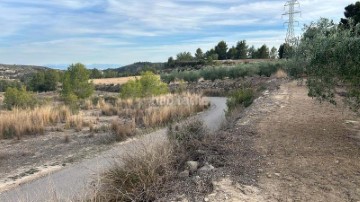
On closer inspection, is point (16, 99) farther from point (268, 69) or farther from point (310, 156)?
point (268, 69)

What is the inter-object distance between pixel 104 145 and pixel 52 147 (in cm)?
190

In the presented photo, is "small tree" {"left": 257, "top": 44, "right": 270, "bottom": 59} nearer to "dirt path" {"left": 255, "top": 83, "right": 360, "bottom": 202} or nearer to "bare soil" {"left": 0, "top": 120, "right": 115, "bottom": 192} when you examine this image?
"bare soil" {"left": 0, "top": 120, "right": 115, "bottom": 192}

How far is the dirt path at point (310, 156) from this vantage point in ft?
19.2

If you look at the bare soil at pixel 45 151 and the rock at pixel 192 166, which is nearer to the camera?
the rock at pixel 192 166

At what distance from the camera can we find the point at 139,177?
6.50 metres

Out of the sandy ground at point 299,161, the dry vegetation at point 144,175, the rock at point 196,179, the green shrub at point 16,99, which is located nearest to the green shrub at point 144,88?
the green shrub at point 16,99

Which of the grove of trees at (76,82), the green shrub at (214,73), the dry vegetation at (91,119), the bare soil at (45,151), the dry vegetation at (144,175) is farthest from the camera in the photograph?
the green shrub at (214,73)

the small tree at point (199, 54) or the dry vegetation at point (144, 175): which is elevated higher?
the small tree at point (199, 54)

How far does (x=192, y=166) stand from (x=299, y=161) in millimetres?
1924

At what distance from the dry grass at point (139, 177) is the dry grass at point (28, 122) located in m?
11.1

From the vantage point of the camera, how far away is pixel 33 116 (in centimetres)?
1939

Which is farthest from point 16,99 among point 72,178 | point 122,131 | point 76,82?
point 72,178

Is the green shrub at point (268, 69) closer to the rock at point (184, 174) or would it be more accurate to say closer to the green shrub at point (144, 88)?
the green shrub at point (144, 88)

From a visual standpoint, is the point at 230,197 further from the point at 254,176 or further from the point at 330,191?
the point at 330,191
